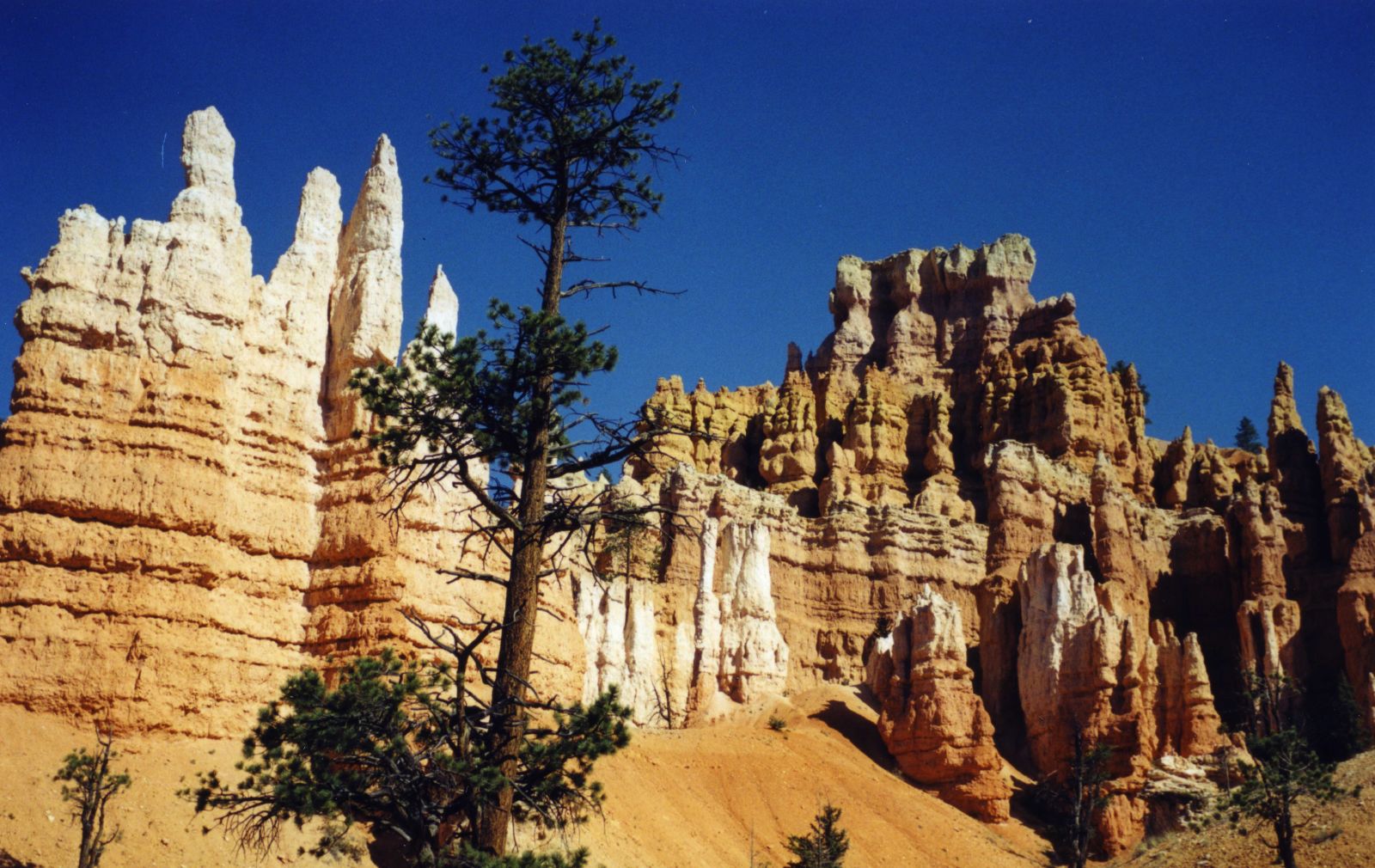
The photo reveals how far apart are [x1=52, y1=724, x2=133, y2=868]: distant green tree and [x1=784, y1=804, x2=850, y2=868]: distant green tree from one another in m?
19.7

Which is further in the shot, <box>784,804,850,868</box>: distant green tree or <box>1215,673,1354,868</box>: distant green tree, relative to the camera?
<box>784,804,850,868</box>: distant green tree

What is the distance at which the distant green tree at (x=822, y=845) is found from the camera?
4059 cm

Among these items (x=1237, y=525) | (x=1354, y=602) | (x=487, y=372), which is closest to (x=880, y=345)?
(x=1237, y=525)

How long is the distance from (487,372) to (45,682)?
25940mm


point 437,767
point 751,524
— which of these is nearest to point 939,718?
point 751,524

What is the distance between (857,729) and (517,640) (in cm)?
4860

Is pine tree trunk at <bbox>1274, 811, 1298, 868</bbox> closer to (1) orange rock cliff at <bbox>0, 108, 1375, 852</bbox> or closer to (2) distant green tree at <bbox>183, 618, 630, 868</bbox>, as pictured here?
(1) orange rock cliff at <bbox>0, 108, 1375, 852</bbox>

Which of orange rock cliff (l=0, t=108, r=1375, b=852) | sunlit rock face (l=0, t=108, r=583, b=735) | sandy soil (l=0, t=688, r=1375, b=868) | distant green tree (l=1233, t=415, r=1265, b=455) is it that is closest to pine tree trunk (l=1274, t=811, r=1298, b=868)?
sandy soil (l=0, t=688, r=1375, b=868)

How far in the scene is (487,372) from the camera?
12031 millimetres

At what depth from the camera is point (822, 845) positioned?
4203 centimetres

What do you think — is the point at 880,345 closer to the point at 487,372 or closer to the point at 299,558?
the point at 299,558

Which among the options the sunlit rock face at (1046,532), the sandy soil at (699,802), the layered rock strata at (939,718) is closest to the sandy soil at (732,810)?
the sandy soil at (699,802)

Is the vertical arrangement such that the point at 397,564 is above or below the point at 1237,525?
below

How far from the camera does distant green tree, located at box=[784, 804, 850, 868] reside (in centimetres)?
4059
